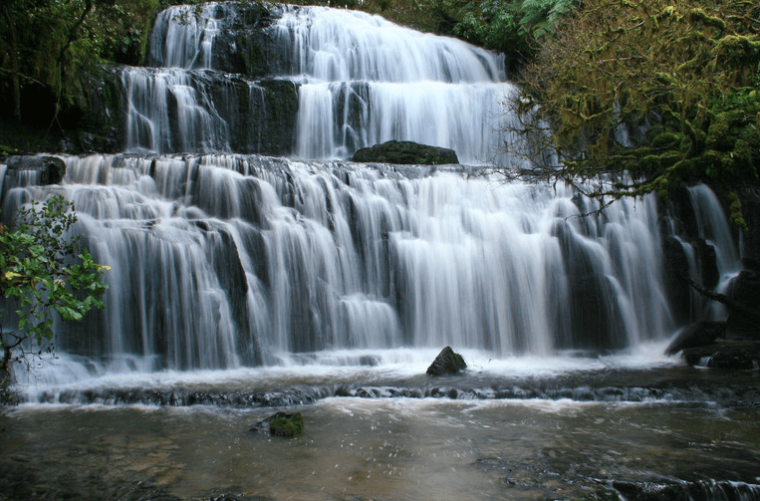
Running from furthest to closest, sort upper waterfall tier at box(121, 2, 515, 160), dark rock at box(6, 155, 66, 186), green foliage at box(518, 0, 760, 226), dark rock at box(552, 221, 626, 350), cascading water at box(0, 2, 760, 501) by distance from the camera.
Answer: upper waterfall tier at box(121, 2, 515, 160)
dark rock at box(552, 221, 626, 350)
dark rock at box(6, 155, 66, 186)
green foliage at box(518, 0, 760, 226)
cascading water at box(0, 2, 760, 501)

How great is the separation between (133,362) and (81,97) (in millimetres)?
7827

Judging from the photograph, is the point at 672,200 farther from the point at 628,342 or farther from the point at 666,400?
the point at 666,400

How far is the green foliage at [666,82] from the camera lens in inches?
366

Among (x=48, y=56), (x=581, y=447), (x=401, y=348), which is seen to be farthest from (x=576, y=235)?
(x=48, y=56)

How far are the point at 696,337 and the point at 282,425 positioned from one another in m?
8.44

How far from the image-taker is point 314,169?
12.7m

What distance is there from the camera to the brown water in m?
5.25

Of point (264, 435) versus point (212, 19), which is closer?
point (264, 435)

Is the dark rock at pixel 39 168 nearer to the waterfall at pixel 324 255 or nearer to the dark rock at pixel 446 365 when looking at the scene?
the waterfall at pixel 324 255

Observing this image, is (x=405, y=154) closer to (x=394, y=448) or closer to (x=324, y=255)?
(x=324, y=255)

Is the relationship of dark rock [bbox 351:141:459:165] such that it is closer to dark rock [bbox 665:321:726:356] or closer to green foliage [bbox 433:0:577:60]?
green foliage [bbox 433:0:577:60]

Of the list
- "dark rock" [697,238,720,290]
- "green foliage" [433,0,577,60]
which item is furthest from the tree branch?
"green foliage" [433,0,577,60]

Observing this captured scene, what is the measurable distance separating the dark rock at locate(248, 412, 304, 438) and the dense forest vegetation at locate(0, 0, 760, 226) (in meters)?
6.69

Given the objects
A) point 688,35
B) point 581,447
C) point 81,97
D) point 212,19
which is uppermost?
point 212,19
